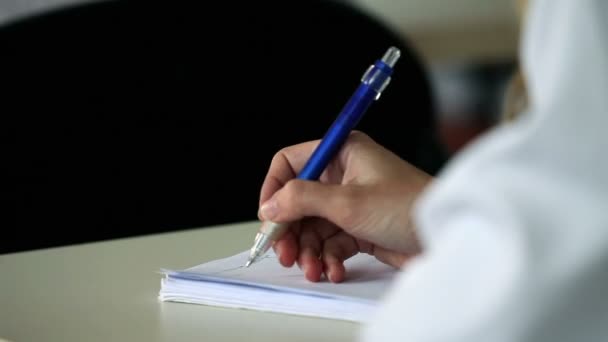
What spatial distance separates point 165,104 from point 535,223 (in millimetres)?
1595

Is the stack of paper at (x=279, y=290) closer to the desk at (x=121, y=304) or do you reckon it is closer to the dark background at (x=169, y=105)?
the desk at (x=121, y=304)

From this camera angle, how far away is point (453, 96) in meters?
3.63

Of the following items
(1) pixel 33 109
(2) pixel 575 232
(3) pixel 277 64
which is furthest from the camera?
(3) pixel 277 64

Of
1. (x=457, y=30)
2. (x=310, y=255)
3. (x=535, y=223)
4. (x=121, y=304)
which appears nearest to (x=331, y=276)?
(x=310, y=255)

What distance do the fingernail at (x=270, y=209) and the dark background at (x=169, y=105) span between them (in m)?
1.08

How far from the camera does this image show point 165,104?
1.88 meters

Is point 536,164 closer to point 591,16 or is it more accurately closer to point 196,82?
point 591,16

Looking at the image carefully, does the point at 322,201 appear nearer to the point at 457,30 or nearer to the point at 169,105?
the point at 169,105

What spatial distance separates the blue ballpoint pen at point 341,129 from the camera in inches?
29.7

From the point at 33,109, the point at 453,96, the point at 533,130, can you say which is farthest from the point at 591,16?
the point at 453,96

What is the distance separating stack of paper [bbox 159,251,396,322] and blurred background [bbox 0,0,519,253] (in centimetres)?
108

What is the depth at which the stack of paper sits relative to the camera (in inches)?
26.4

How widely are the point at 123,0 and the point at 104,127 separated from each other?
0.26 m

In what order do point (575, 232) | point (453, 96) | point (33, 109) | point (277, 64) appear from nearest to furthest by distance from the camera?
1. point (575, 232)
2. point (33, 109)
3. point (277, 64)
4. point (453, 96)
